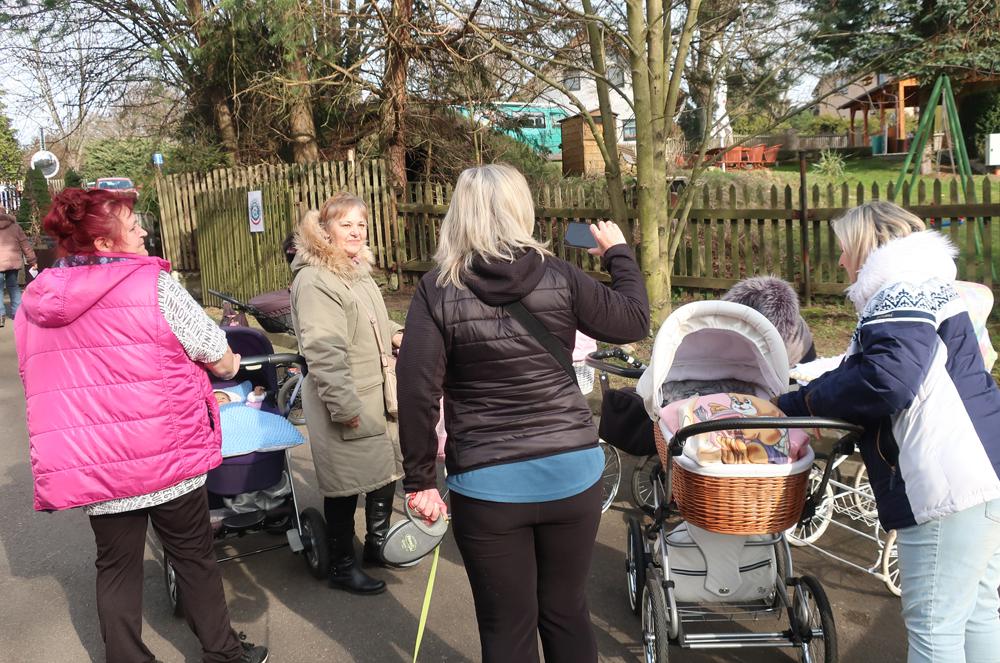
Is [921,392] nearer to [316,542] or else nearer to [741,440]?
[741,440]

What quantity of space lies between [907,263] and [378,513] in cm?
262

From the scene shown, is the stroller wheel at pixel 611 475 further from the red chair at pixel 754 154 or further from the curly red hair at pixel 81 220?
the red chair at pixel 754 154

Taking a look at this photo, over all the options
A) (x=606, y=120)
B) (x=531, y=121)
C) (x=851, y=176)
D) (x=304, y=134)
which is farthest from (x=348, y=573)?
(x=851, y=176)

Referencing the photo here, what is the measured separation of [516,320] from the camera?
2336 mm

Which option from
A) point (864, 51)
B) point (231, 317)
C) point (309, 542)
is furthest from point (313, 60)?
point (864, 51)

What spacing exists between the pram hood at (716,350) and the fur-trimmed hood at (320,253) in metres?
1.46

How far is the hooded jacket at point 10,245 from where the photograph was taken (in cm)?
1152

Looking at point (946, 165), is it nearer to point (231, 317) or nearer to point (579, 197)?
point (579, 197)

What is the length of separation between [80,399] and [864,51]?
64.6 ft

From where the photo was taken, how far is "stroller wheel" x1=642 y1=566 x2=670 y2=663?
9.57ft

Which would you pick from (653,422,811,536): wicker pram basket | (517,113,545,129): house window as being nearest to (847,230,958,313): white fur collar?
(653,422,811,536): wicker pram basket

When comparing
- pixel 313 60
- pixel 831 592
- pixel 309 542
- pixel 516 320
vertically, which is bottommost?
pixel 831 592

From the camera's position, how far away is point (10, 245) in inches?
456

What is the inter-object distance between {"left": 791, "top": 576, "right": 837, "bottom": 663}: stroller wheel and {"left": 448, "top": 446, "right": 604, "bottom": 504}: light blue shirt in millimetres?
1131
